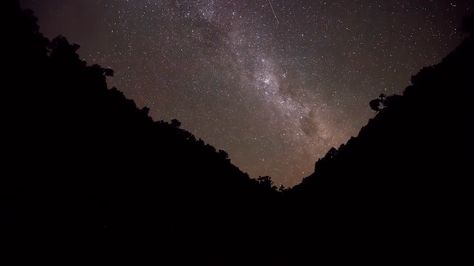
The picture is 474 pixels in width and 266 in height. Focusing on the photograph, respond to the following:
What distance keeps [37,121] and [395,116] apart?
8.59 metres

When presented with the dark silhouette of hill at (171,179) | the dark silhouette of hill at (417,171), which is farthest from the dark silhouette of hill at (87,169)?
the dark silhouette of hill at (417,171)

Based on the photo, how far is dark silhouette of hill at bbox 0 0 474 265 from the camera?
5.62m

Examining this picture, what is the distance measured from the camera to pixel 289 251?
12398 millimetres

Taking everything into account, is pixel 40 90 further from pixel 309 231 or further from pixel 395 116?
pixel 309 231

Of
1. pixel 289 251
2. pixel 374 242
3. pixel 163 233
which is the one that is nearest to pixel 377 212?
pixel 374 242

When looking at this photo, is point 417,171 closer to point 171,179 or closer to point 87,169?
point 171,179

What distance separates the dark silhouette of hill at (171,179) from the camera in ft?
18.4

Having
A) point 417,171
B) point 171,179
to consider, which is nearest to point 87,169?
point 171,179

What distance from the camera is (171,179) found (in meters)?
8.99

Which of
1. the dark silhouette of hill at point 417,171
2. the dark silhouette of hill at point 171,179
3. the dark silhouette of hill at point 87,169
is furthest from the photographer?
the dark silhouette of hill at point 417,171

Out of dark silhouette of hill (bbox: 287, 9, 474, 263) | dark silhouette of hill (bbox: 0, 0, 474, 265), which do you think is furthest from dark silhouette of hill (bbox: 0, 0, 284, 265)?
dark silhouette of hill (bbox: 287, 9, 474, 263)

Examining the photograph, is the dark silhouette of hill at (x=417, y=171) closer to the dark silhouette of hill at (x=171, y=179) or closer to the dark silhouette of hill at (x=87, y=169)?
the dark silhouette of hill at (x=171, y=179)

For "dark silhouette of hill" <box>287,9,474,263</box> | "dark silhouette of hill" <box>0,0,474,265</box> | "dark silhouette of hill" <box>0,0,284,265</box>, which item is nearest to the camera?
"dark silhouette of hill" <box>0,0,284,265</box>

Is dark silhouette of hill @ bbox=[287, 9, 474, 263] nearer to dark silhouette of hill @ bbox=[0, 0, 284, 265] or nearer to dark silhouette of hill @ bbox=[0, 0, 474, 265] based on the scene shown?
dark silhouette of hill @ bbox=[0, 0, 474, 265]
